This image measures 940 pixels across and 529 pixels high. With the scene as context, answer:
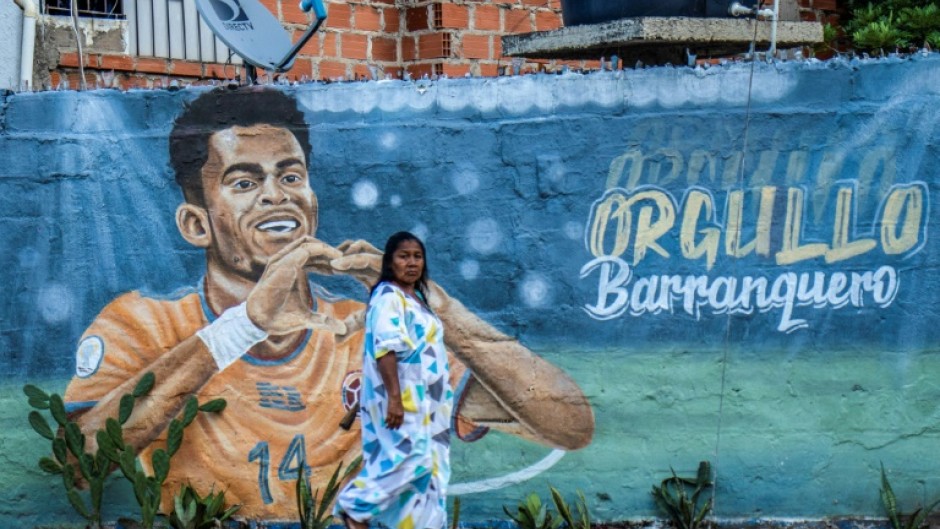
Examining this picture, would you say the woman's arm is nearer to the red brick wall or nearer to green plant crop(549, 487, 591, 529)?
green plant crop(549, 487, 591, 529)

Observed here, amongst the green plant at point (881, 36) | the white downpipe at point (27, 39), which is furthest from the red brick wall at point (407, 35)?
the green plant at point (881, 36)

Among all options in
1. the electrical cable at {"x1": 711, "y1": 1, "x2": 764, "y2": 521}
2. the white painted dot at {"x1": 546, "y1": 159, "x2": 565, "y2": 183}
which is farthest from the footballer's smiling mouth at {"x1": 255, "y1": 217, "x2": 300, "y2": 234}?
the electrical cable at {"x1": 711, "y1": 1, "x2": 764, "y2": 521}

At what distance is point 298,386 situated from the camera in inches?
268

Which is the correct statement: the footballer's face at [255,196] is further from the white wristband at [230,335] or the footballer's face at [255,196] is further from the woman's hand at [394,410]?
the woman's hand at [394,410]

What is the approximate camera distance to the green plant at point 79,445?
668cm

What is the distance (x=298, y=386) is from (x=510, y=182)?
1.42m

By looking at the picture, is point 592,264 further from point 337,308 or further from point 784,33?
point 784,33

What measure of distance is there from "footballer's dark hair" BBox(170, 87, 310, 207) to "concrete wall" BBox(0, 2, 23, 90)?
189cm

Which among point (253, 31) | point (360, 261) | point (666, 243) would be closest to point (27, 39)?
point (253, 31)

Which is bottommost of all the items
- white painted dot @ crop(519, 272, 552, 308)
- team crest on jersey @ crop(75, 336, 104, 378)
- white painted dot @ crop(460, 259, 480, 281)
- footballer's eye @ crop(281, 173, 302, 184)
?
team crest on jersey @ crop(75, 336, 104, 378)

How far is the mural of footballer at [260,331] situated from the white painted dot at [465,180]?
1.57ft

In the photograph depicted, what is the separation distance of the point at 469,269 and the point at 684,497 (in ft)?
4.83

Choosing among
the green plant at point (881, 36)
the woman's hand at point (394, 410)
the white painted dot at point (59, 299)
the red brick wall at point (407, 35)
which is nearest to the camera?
the woman's hand at point (394, 410)

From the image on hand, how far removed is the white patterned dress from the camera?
5.79m
